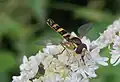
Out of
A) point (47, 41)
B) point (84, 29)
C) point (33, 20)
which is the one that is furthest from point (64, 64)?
point (33, 20)

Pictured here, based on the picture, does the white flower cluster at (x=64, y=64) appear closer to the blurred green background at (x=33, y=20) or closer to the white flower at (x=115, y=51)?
the white flower at (x=115, y=51)

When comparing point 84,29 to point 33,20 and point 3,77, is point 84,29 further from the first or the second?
point 33,20

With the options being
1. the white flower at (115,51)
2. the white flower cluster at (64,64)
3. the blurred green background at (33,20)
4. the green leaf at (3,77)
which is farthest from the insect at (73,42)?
the green leaf at (3,77)

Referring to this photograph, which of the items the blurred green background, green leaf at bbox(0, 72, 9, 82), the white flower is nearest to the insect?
the white flower

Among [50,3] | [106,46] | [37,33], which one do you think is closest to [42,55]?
[106,46]

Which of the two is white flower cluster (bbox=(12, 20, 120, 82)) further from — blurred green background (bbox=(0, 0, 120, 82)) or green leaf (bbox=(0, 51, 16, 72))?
green leaf (bbox=(0, 51, 16, 72))

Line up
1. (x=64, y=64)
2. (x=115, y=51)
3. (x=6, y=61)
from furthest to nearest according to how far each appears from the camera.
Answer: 1. (x=6, y=61)
2. (x=115, y=51)
3. (x=64, y=64)
